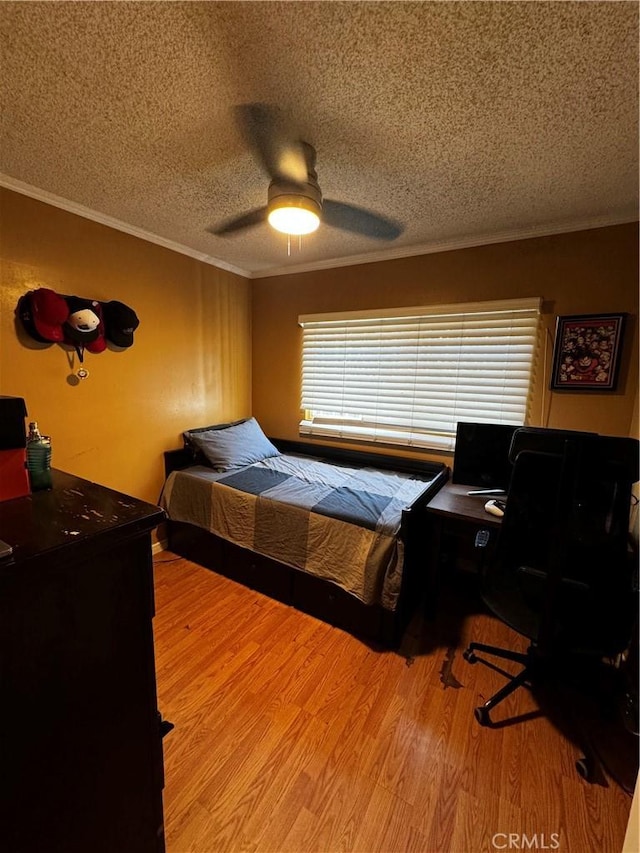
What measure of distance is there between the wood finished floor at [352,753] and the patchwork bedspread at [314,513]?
390 mm

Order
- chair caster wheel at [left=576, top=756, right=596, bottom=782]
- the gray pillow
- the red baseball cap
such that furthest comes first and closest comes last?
1. the gray pillow
2. the red baseball cap
3. chair caster wheel at [left=576, top=756, right=596, bottom=782]

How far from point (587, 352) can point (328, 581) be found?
2123 mm

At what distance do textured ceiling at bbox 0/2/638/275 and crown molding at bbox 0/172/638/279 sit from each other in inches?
1.8

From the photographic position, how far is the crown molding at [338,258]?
2004 mm

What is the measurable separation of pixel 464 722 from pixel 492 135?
8.20ft

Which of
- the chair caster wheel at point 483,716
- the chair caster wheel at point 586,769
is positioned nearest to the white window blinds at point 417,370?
the chair caster wheel at point 483,716

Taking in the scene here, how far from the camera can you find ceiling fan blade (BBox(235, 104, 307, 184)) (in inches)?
52.2

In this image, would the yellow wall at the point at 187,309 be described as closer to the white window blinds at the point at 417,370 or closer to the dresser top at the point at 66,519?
the white window blinds at the point at 417,370

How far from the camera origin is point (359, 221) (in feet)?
7.38

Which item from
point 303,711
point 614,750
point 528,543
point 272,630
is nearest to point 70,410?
point 272,630

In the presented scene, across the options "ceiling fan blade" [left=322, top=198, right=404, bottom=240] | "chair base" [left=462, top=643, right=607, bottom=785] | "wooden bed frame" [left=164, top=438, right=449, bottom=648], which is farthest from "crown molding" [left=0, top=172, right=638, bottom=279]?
"chair base" [left=462, top=643, right=607, bottom=785]

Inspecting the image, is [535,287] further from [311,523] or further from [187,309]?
[187,309]

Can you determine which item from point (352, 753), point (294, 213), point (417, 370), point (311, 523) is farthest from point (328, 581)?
point (294, 213)

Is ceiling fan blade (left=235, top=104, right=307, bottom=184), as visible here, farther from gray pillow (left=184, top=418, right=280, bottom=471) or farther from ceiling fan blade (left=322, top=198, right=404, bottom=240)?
gray pillow (left=184, top=418, right=280, bottom=471)
